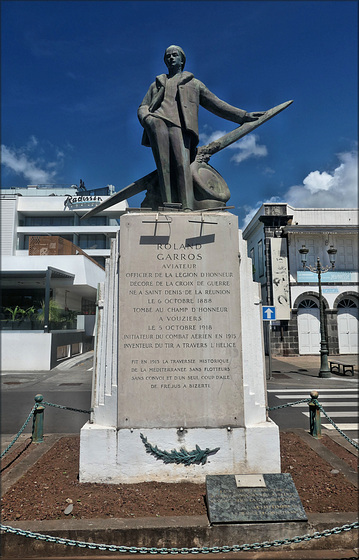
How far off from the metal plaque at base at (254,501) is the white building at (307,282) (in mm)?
21849

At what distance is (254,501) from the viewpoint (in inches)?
147

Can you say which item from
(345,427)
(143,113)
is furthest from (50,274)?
(345,427)

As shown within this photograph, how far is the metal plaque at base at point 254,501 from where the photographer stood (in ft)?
11.7

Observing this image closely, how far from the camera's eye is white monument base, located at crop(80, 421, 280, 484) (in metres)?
4.57

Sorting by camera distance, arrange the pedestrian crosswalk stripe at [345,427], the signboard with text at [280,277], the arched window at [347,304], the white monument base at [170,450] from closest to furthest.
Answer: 1. the white monument base at [170,450]
2. the pedestrian crosswalk stripe at [345,427]
3. the signboard with text at [280,277]
4. the arched window at [347,304]

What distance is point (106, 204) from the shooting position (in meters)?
6.07

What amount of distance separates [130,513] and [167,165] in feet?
14.4

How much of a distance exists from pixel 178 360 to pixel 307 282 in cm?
2295

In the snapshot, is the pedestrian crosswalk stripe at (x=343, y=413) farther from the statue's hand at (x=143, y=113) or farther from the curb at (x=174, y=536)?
the statue's hand at (x=143, y=113)

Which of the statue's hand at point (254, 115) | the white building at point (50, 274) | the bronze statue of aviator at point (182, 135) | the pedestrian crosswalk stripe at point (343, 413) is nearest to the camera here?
the bronze statue of aviator at point (182, 135)

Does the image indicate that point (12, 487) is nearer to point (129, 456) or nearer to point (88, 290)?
point (129, 456)

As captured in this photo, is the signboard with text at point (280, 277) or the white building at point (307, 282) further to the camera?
the white building at point (307, 282)

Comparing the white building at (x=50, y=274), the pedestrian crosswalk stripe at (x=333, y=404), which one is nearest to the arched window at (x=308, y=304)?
the white building at (x=50, y=274)

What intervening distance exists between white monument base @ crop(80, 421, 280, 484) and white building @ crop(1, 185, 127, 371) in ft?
5.06
